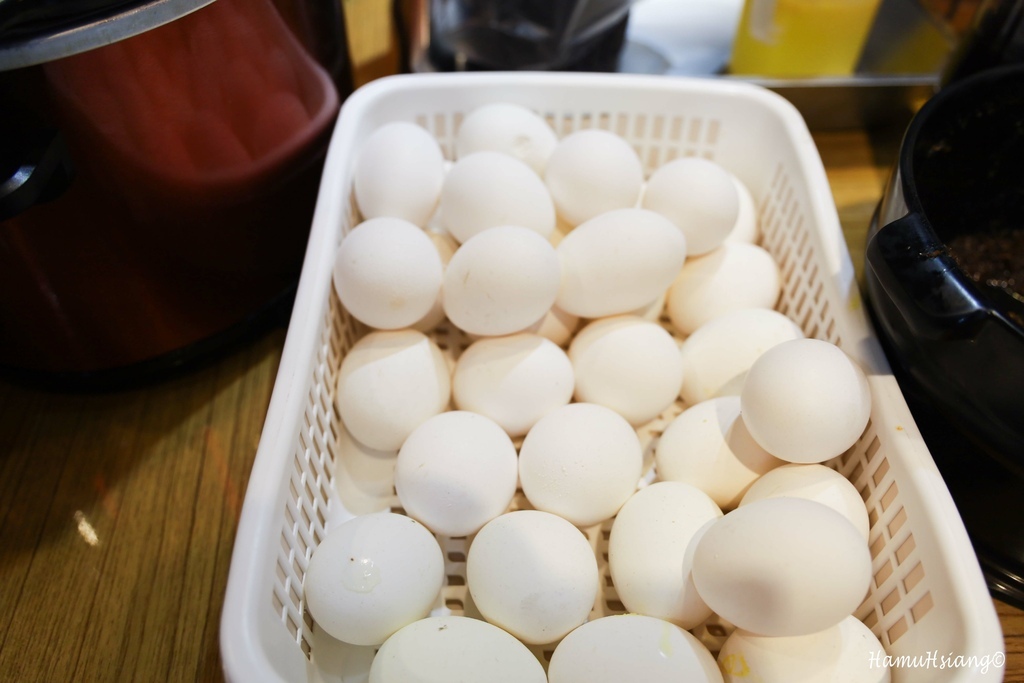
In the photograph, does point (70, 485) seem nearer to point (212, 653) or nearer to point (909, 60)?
point (212, 653)

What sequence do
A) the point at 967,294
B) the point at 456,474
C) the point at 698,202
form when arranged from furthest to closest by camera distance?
the point at 698,202 < the point at 456,474 < the point at 967,294

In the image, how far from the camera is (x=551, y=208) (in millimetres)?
661

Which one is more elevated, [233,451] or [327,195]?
[327,195]

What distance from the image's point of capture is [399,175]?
66 centimetres

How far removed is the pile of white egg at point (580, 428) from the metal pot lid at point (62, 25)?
0.72 feet

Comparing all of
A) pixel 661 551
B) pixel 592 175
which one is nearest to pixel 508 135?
pixel 592 175

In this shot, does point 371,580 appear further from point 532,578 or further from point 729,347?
point 729,347

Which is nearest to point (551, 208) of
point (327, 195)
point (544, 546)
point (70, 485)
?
point (327, 195)

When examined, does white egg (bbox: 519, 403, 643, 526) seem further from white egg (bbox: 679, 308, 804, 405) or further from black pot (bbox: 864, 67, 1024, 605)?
black pot (bbox: 864, 67, 1024, 605)

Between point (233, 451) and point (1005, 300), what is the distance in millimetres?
744

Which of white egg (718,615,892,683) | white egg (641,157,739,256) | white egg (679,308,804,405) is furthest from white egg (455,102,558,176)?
white egg (718,615,892,683)

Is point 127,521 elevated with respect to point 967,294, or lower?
lower

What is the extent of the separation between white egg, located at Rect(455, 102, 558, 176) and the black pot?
1.09ft

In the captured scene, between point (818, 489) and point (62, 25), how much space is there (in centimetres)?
62
